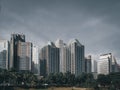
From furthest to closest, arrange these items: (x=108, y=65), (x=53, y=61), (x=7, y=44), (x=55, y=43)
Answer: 1. (x=108, y=65)
2. (x=55, y=43)
3. (x=53, y=61)
4. (x=7, y=44)

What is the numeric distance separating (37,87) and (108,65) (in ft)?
242

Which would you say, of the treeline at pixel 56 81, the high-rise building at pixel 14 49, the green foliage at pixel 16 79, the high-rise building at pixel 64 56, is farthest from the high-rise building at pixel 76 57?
the green foliage at pixel 16 79

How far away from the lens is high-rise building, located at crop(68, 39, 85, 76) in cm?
11500

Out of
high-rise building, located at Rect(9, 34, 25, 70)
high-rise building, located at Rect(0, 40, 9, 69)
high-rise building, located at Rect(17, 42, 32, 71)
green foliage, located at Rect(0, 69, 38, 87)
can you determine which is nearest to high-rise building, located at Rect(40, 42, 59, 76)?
high-rise building, located at Rect(17, 42, 32, 71)

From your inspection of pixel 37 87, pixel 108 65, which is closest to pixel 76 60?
pixel 108 65

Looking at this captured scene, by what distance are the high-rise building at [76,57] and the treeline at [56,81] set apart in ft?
127

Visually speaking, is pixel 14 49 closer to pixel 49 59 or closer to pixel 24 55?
pixel 24 55

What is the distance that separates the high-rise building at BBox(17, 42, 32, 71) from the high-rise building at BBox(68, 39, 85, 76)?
21161 mm

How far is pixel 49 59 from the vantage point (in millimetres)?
109812

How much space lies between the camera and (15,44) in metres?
99.9

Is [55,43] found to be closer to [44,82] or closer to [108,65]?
[108,65]

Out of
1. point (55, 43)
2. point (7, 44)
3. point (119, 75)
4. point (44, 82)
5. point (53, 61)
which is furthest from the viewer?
point (55, 43)

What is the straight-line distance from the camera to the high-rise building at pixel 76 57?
115 meters

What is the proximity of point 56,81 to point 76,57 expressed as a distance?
1848 inches
